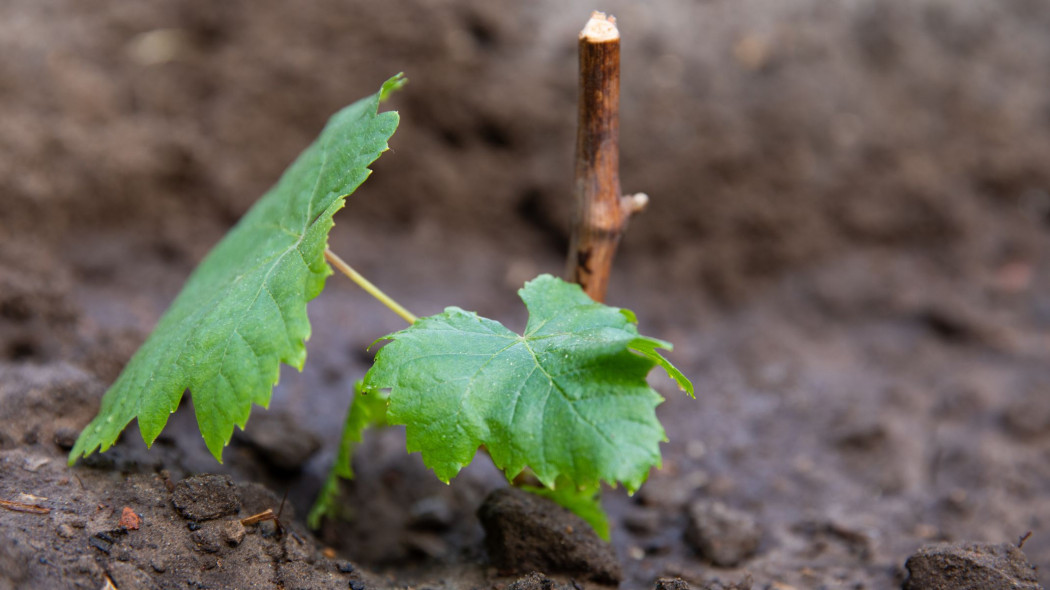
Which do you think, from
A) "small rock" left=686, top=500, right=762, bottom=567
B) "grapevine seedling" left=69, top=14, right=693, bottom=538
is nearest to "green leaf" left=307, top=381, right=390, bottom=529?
"grapevine seedling" left=69, top=14, right=693, bottom=538

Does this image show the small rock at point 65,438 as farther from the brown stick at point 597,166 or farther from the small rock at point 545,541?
the brown stick at point 597,166

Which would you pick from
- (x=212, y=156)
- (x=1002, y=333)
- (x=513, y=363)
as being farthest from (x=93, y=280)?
(x=1002, y=333)

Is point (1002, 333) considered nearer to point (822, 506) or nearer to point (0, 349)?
point (822, 506)

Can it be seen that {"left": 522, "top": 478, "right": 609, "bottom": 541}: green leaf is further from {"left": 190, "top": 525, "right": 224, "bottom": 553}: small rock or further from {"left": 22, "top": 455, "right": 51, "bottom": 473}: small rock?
{"left": 22, "top": 455, "right": 51, "bottom": 473}: small rock

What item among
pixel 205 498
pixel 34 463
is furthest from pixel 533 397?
pixel 34 463

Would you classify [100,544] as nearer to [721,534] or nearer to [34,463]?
[34,463]

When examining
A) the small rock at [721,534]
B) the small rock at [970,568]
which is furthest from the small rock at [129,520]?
the small rock at [970,568]

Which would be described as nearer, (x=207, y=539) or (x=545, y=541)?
(x=207, y=539)
